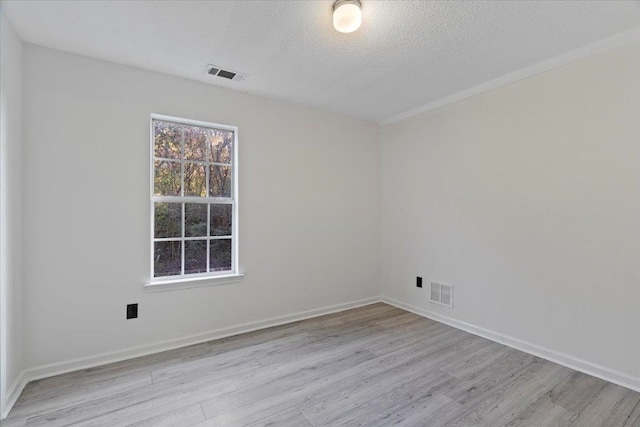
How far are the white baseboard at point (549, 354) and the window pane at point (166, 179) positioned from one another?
2.99 m

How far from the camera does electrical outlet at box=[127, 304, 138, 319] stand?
257cm

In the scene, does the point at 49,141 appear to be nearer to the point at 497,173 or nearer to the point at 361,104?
the point at 361,104

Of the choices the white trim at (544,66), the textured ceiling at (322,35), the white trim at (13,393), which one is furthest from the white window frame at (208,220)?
the white trim at (544,66)

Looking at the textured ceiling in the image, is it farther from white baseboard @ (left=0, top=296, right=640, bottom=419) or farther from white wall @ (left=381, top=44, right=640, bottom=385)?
white baseboard @ (left=0, top=296, right=640, bottom=419)

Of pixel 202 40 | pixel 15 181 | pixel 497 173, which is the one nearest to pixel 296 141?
pixel 202 40

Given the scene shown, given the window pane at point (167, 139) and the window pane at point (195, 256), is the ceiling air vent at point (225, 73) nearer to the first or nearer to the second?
the window pane at point (167, 139)

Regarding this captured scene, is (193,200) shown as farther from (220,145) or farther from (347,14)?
(347,14)

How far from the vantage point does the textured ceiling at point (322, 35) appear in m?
1.87

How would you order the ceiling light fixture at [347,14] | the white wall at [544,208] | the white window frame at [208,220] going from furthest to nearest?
the white window frame at [208,220] < the white wall at [544,208] < the ceiling light fixture at [347,14]

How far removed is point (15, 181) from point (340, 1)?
241cm

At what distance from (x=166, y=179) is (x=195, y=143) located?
444 mm

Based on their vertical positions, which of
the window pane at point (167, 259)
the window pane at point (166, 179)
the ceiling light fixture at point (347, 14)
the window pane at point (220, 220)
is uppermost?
the ceiling light fixture at point (347, 14)

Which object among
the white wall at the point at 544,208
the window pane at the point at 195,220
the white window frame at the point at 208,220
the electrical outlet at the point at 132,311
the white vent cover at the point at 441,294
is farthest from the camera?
the white vent cover at the point at 441,294

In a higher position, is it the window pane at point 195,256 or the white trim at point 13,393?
the window pane at point 195,256
